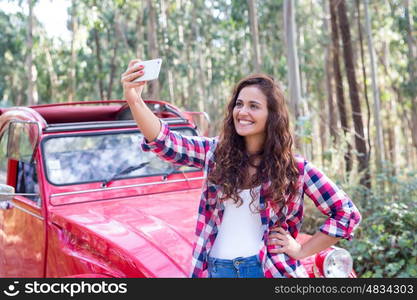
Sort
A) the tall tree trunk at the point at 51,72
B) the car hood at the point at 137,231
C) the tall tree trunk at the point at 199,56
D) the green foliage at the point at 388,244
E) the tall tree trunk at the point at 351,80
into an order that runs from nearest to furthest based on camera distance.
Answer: the car hood at the point at 137,231
the green foliage at the point at 388,244
the tall tree trunk at the point at 351,80
the tall tree trunk at the point at 199,56
the tall tree trunk at the point at 51,72

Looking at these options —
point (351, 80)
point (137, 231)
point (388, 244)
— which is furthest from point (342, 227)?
point (351, 80)

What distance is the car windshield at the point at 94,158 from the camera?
12.9 feet

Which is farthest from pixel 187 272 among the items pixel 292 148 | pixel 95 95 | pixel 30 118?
pixel 95 95

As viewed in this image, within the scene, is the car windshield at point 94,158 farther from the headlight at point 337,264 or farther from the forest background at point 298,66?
the forest background at point 298,66

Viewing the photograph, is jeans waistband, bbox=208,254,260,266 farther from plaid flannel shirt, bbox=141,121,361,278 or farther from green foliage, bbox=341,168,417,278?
green foliage, bbox=341,168,417,278

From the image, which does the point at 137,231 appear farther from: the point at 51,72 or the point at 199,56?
the point at 51,72

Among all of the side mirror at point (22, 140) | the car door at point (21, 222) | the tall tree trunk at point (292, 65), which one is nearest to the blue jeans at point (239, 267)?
the car door at point (21, 222)

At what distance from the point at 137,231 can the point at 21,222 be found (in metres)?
1.33

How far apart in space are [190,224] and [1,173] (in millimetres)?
2258

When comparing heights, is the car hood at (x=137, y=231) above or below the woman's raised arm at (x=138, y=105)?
below

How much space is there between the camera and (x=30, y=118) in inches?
161

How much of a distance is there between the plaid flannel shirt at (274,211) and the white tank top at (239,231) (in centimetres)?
3

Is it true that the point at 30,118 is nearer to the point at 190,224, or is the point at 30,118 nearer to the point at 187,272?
the point at 190,224

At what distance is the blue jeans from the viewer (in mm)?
2371
